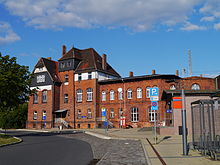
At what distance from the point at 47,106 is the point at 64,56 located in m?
10.1

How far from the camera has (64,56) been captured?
50094mm

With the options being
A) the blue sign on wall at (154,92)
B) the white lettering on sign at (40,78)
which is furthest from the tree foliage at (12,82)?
the white lettering on sign at (40,78)

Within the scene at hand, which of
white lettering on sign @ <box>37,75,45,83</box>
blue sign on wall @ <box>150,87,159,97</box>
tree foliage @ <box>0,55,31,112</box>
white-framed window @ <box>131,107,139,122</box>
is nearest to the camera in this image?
blue sign on wall @ <box>150,87,159,97</box>

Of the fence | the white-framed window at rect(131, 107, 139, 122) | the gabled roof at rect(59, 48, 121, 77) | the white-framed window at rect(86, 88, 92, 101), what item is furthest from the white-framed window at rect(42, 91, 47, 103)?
the fence

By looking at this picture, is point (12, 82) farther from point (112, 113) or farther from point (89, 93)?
point (112, 113)

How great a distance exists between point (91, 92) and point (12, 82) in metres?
22.6

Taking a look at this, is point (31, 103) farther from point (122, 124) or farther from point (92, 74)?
point (122, 124)

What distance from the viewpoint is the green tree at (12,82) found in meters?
24.3

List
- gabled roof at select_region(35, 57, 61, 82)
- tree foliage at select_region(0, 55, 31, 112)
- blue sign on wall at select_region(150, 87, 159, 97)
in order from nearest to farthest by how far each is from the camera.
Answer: blue sign on wall at select_region(150, 87, 159, 97) → tree foliage at select_region(0, 55, 31, 112) → gabled roof at select_region(35, 57, 61, 82)

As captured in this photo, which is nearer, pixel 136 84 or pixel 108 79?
pixel 136 84

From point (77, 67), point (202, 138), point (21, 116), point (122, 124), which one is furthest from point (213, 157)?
point (21, 116)

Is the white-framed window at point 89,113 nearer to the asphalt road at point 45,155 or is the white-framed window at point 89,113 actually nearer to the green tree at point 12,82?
the green tree at point 12,82

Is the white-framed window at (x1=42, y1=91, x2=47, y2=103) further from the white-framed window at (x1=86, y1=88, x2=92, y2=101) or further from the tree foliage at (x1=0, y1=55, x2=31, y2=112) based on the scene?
the tree foliage at (x1=0, y1=55, x2=31, y2=112)

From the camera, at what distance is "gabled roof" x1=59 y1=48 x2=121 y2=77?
4669cm
